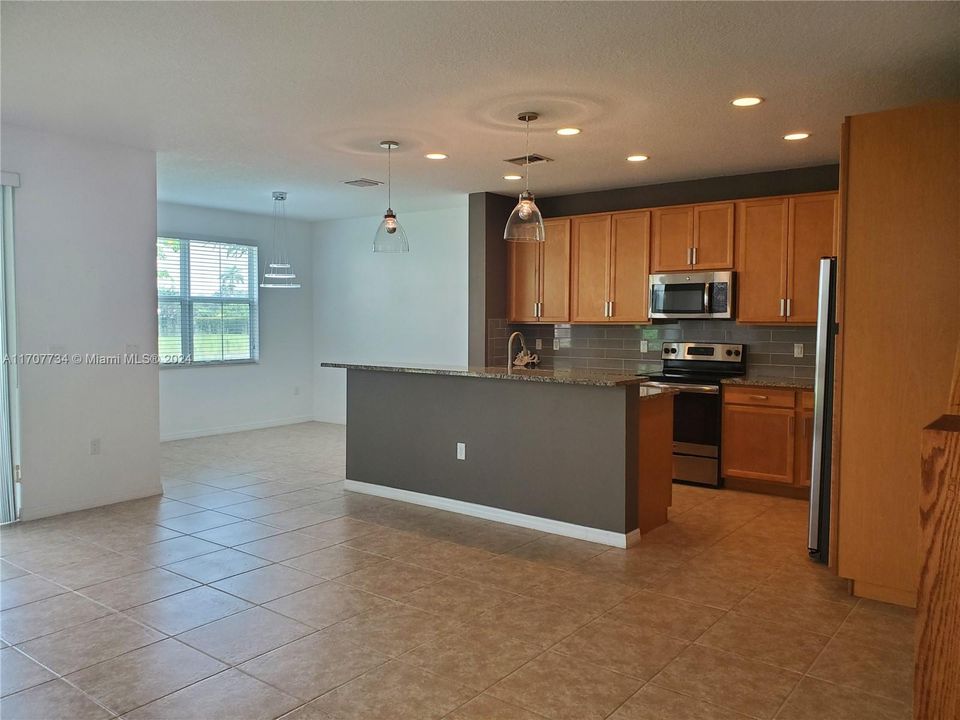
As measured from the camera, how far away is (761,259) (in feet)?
18.6

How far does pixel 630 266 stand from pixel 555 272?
774 mm

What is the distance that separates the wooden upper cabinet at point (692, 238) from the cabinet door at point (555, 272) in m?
0.85

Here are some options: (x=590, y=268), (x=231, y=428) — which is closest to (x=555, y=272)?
(x=590, y=268)

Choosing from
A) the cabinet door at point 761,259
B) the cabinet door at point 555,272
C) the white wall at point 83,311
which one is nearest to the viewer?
the white wall at point 83,311

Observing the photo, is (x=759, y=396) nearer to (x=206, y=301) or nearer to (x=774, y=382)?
(x=774, y=382)

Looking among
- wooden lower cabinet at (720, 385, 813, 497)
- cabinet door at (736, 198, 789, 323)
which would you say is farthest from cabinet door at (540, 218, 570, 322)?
wooden lower cabinet at (720, 385, 813, 497)

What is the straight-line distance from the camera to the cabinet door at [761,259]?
5570mm

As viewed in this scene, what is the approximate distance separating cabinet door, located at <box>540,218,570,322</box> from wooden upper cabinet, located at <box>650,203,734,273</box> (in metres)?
0.85

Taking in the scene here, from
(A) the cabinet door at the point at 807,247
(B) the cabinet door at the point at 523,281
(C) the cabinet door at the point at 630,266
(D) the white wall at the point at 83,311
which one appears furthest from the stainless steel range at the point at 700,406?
(D) the white wall at the point at 83,311

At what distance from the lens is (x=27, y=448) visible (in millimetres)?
4707

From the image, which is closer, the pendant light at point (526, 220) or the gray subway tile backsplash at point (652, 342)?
the pendant light at point (526, 220)

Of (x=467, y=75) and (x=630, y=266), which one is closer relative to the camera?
(x=467, y=75)

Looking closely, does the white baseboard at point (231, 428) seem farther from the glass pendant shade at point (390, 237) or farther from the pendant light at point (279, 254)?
the glass pendant shade at point (390, 237)

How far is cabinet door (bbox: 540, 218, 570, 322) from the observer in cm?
673
